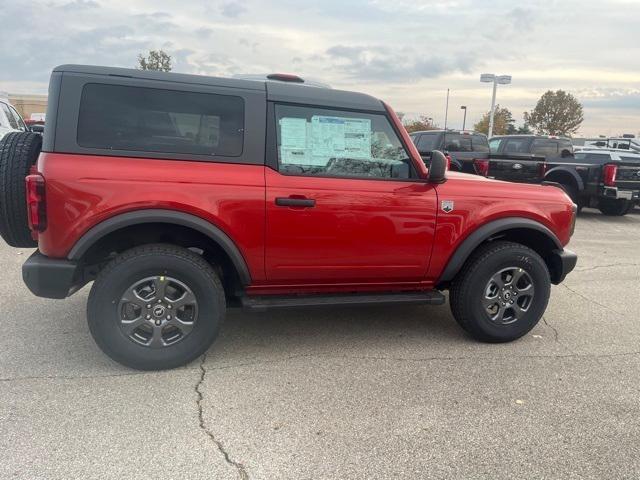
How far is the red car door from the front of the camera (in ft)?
11.1

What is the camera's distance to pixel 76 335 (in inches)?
152

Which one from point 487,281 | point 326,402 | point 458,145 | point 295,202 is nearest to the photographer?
point 326,402

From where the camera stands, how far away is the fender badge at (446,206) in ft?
12.0

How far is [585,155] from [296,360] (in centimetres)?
1006

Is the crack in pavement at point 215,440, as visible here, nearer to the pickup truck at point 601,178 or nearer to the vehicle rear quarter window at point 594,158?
the pickup truck at point 601,178

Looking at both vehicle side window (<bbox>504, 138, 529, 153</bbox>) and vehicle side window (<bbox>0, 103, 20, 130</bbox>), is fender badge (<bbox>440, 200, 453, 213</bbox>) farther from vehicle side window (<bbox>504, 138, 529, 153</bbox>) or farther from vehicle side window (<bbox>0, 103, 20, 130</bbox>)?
vehicle side window (<bbox>504, 138, 529, 153</bbox>)

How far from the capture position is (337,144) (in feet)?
11.6

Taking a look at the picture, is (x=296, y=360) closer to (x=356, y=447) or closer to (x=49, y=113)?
(x=356, y=447)

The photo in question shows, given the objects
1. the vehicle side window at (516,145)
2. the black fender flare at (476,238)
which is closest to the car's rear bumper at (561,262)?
the black fender flare at (476,238)

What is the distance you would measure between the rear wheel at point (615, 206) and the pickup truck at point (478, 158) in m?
1.71

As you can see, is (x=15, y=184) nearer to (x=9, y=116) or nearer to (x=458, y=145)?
(x=9, y=116)

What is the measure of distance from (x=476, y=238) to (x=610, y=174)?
26.8 ft

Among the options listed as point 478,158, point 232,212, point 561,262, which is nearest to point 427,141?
point 478,158

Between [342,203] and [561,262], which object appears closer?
[342,203]
